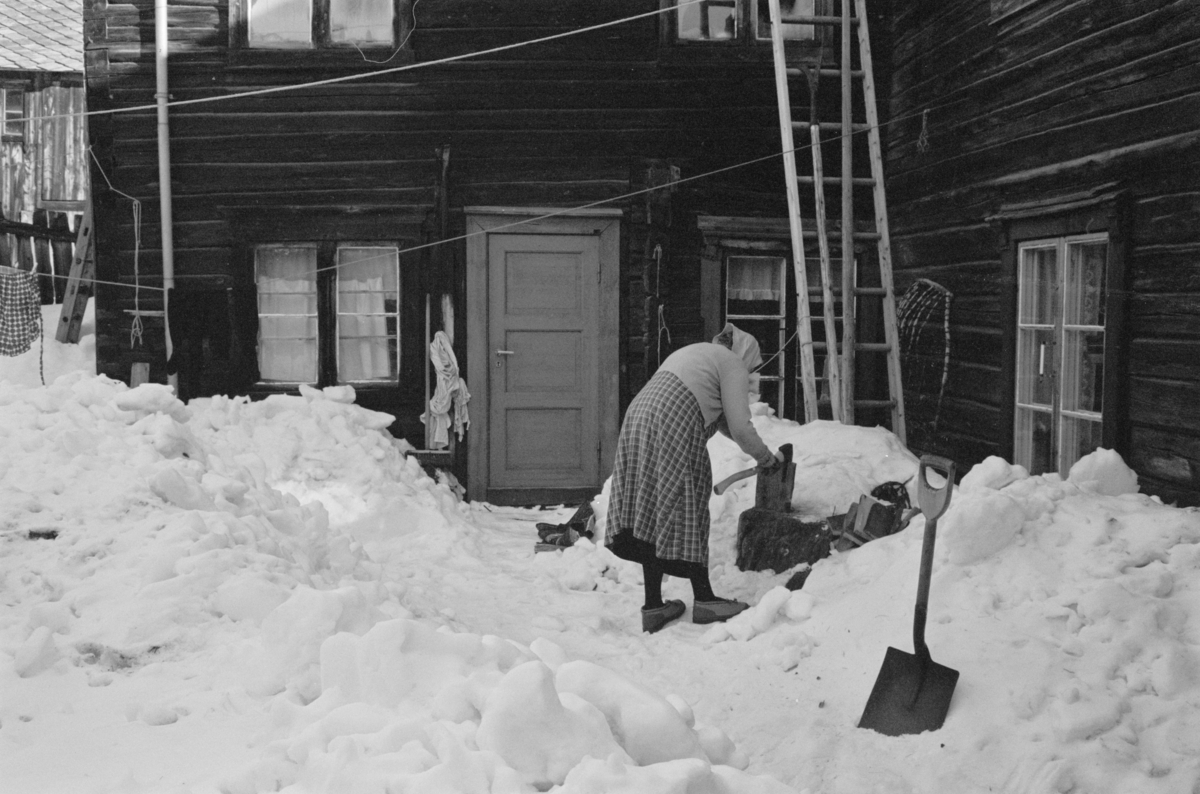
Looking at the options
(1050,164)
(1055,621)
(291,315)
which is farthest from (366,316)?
(1055,621)

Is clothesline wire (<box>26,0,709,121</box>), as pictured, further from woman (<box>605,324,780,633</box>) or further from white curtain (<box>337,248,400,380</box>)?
woman (<box>605,324,780,633</box>)

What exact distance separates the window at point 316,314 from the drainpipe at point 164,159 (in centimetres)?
75

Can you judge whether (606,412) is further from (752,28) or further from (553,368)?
(752,28)

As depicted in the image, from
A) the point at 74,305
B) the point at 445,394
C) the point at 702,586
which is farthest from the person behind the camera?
the point at 74,305

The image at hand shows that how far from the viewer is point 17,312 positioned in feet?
35.5

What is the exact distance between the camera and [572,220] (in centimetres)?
1056

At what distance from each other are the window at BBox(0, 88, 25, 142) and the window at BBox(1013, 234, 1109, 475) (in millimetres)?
16159

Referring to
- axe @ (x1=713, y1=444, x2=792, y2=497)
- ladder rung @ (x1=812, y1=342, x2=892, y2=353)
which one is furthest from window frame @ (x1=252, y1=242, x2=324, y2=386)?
axe @ (x1=713, y1=444, x2=792, y2=497)

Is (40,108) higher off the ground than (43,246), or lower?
higher

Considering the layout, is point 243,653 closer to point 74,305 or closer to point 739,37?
point 739,37

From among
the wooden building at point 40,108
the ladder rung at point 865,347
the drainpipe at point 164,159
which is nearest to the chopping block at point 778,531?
the ladder rung at point 865,347

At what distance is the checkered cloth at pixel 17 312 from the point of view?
10797 mm

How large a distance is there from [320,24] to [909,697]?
8160 mm

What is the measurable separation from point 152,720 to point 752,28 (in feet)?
28.4
